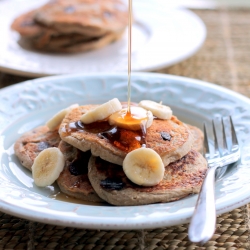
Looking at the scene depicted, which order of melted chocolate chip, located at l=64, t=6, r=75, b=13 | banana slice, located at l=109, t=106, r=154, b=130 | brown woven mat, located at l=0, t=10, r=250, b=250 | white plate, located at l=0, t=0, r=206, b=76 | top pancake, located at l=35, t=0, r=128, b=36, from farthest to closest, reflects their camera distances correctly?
melted chocolate chip, located at l=64, t=6, r=75, b=13
top pancake, located at l=35, t=0, r=128, b=36
white plate, located at l=0, t=0, r=206, b=76
banana slice, located at l=109, t=106, r=154, b=130
brown woven mat, located at l=0, t=10, r=250, b=250

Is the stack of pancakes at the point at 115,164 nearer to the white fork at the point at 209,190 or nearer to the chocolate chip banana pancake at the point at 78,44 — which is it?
the white fork at the point at 209,190

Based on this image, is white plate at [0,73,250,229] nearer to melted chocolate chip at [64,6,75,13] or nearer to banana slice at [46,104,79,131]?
banana slice at [46,104,79,131]

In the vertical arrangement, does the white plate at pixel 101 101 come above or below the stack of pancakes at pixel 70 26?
below

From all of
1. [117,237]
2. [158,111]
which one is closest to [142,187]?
[117,237]

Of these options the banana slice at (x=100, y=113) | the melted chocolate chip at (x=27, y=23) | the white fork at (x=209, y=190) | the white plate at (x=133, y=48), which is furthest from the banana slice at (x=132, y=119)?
the melted chocolate chip at (x=27, y=23)

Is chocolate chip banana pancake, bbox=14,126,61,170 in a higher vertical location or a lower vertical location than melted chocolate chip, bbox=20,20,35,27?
lower

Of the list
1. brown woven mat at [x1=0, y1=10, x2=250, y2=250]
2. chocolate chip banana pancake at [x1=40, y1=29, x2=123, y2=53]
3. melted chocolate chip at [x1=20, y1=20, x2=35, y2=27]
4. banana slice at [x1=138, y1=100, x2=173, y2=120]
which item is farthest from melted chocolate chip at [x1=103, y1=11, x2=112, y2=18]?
brown woven mat at [x1=0, y1=10, x2=250, y2=250]

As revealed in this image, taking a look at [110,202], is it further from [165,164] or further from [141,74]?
[141,74]

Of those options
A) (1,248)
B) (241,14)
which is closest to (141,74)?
(1,248)
